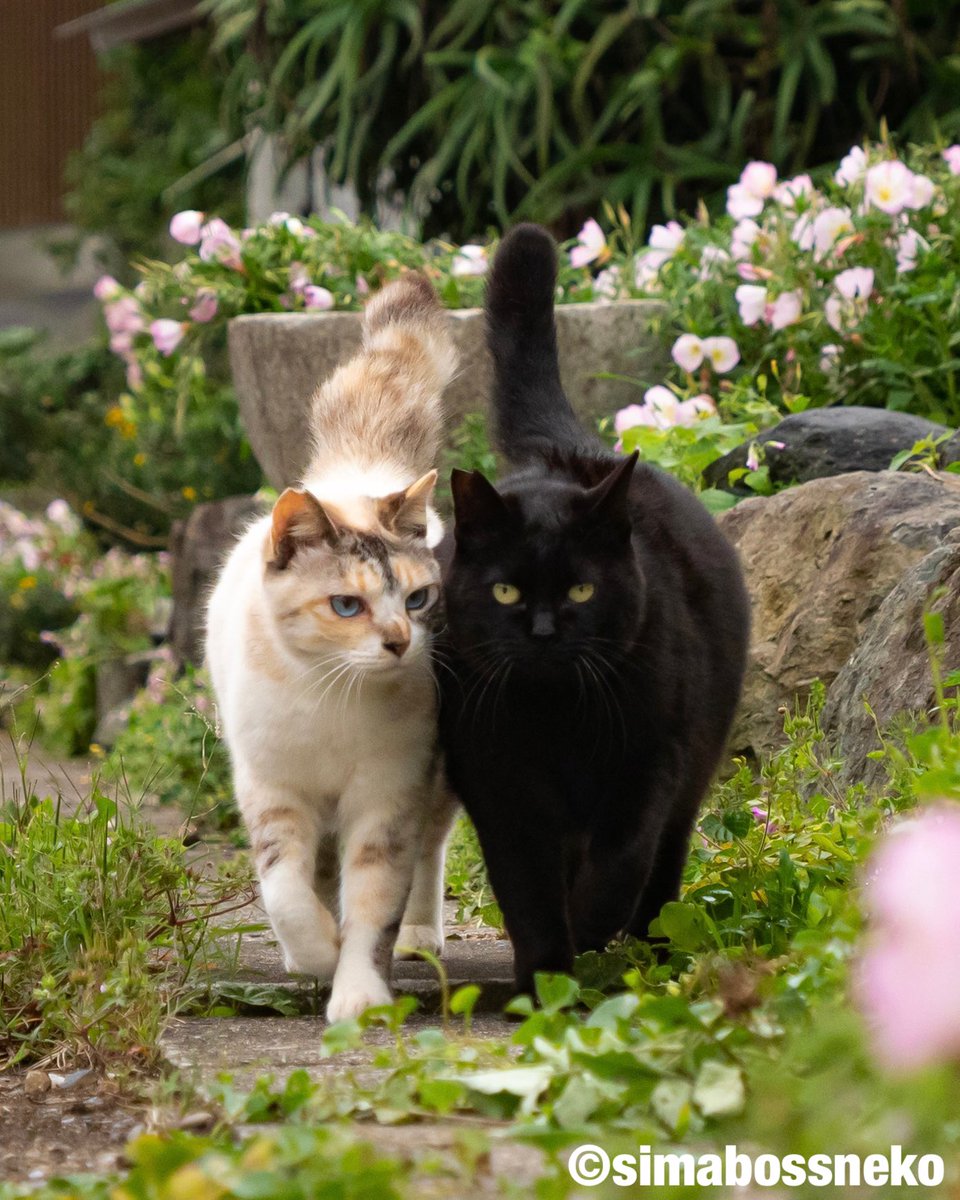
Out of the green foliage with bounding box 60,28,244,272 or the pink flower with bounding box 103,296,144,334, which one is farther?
the green foliage with bounding box 60,28,244,272

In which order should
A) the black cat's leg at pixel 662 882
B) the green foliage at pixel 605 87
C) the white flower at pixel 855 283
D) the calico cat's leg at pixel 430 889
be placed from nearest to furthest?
1. the black cat's leg at pixel 662 882
2. the calico cat's leg at pixel 430 889
3. the white flower at pixel 855 283
4. the green foliage at pixel 605 87

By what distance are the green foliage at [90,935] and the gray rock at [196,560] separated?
3.52m

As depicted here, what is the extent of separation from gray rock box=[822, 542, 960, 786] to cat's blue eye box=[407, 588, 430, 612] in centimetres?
87

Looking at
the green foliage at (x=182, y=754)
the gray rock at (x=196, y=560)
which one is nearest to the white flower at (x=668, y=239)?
the gray rock at (x=196, y=560)

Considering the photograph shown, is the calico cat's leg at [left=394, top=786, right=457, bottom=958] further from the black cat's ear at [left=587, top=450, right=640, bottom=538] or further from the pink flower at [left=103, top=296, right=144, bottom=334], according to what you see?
the pink flower at [left=103, top=296, right=144, bottom=334]

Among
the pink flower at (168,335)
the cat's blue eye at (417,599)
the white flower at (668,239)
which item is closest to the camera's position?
the cat's blue eye at (417,599)

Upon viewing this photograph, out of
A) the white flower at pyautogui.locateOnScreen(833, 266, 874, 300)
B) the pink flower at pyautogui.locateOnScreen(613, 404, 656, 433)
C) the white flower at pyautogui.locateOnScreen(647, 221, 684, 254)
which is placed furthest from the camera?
the white flower at pyautogui.locateOnScreen(647, 221, 684, 254)

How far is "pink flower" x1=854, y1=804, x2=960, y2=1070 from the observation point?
2.94 ft

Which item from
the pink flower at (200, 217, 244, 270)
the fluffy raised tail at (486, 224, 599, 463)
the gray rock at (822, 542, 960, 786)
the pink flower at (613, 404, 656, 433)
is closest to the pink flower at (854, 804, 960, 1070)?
the gray rock at (822, 542, 960, 786)

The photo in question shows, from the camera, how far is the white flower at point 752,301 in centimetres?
500

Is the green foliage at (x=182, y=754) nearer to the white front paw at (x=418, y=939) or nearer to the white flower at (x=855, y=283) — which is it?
the white front paw at (x=418, y=939)

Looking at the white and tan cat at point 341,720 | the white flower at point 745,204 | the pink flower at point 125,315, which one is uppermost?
the white flower at point 745,204

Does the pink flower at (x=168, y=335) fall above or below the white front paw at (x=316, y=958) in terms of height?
above

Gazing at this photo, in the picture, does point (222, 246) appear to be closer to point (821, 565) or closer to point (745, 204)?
point (745, 204)
